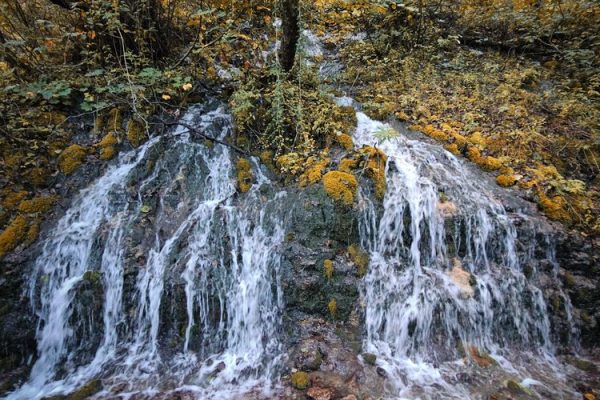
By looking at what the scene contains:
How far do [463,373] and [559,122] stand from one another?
506cm

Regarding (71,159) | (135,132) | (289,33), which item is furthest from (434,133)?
(71,159)

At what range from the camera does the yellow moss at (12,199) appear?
469cm

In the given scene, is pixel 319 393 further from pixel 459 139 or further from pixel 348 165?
pixel 459 139

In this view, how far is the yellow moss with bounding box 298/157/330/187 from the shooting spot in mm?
4952

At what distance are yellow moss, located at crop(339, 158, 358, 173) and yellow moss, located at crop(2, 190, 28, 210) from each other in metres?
4.91

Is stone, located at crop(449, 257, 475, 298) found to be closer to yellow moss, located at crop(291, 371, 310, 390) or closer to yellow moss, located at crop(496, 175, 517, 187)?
yellow moss, located at crop(496, 175, 517, 187)

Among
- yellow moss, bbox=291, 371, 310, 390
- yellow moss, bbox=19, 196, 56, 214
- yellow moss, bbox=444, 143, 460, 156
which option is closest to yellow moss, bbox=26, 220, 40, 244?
yellow moss, bbox=19, 196, 56, 214

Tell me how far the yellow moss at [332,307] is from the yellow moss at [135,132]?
14.1 feet

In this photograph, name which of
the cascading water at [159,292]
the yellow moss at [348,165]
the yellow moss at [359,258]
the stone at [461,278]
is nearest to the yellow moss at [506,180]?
the stone at [461,278]

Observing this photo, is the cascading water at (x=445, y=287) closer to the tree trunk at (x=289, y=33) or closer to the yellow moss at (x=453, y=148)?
the yellow moss at (x=453, y=148)

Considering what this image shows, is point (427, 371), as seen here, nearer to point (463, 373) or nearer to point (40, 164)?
point (463, 373)

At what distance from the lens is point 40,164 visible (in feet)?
16.9

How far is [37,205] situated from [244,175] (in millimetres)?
3149

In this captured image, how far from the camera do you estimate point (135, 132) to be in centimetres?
573
